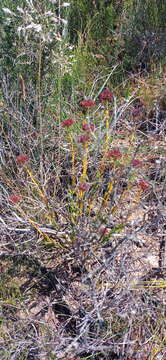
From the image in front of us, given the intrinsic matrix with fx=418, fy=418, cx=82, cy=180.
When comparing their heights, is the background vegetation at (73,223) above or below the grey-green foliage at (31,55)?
below

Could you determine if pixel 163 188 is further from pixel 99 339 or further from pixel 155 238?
pixel 99 339

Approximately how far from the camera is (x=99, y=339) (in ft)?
5.71

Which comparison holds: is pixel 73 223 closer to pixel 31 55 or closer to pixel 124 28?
pixel 31 55

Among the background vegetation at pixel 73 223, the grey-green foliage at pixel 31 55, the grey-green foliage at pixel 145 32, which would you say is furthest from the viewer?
the grey-green foliage at pixel 145 32

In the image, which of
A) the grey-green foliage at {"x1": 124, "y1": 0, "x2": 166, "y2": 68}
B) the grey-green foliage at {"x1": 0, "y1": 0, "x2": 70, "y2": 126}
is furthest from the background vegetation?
the grey-green foliage at {"x1": 124, "y1": 0, "x2": 166, "y2": 68}

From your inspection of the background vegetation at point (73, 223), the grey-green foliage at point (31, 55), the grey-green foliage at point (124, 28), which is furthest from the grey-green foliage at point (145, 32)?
the grey-green foliage at point (31, 55)

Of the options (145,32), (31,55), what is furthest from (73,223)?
(145,32)

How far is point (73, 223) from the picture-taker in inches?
78.7

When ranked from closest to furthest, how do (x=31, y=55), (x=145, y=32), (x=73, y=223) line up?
1. (x=73, y=223)
2. (x=31, y=55)
3. (x=145, y=32)

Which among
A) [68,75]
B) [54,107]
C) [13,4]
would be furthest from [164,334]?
[13,4]

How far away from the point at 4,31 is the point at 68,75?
530 mm

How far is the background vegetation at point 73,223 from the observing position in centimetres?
178

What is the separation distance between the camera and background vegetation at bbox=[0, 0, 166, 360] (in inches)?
70.0

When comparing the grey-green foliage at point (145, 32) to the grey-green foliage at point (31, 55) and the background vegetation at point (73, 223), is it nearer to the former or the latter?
the background vegetation at point (73, 223)
